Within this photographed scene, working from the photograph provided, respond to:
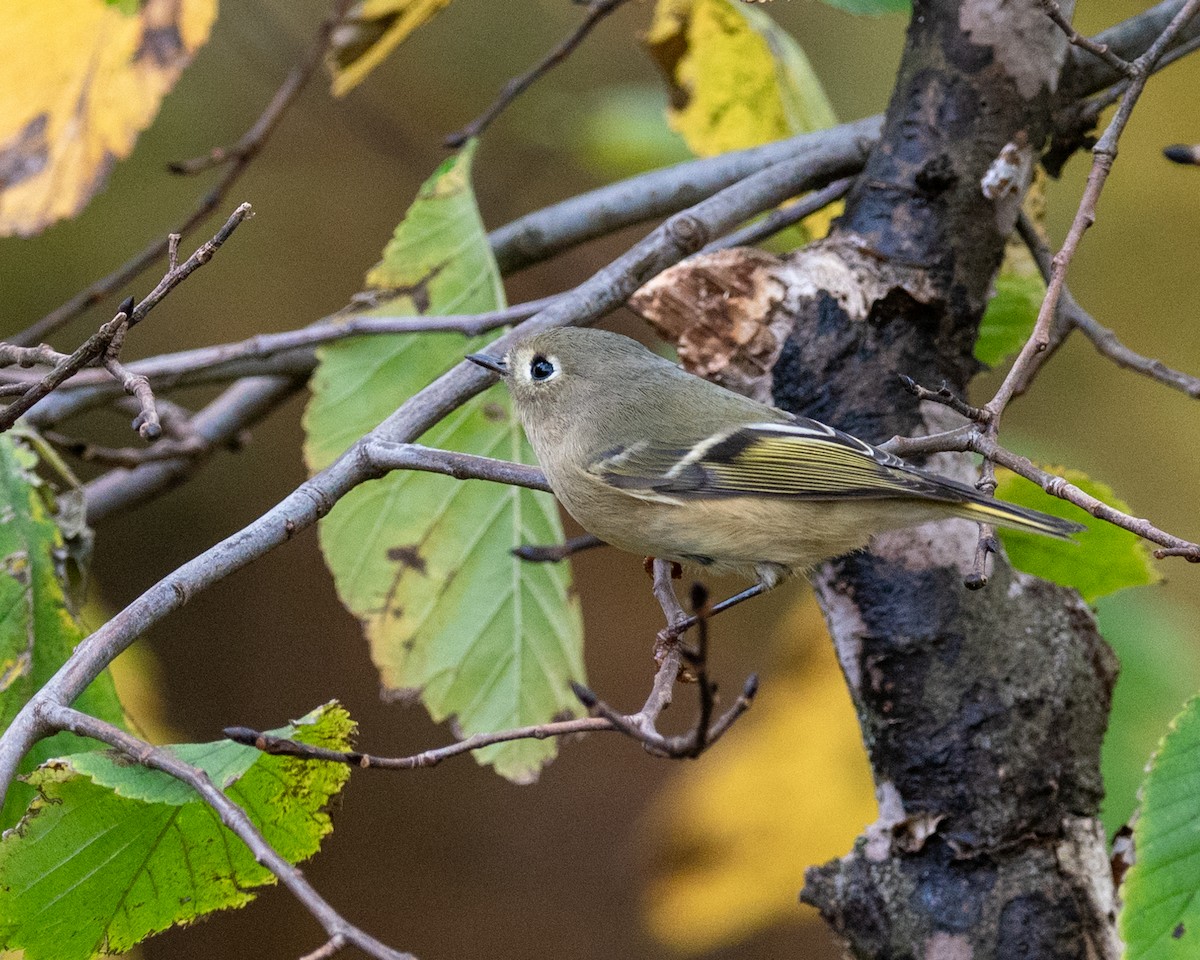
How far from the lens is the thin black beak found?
4.28 ft

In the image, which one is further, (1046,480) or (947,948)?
(947,948)

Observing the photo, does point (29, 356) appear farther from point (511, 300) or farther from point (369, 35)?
point (511, 300)

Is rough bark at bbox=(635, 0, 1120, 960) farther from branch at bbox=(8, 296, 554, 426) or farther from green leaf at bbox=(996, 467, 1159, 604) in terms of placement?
branch at bbox=(8, 296, 554, 426)

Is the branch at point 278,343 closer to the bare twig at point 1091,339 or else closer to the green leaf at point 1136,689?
the bare twig at point 1091,339

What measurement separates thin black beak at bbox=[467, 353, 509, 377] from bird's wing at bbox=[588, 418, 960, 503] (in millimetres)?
158

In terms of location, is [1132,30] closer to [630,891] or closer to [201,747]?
[201,747]

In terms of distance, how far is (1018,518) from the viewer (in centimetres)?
112

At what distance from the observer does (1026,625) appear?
1.30 metres

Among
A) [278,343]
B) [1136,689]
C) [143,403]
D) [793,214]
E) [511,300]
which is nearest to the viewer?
[143,403]

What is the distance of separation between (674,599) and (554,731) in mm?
438

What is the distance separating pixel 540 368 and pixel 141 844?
0.74m

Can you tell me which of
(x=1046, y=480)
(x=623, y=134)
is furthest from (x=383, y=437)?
(x=623, y=134)

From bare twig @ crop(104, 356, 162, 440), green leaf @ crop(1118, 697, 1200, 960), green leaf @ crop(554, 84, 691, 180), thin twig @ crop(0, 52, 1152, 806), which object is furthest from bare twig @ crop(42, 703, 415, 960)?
green leaf @ crop(554, 84, 691, 180)

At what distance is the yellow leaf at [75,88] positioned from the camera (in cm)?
138
